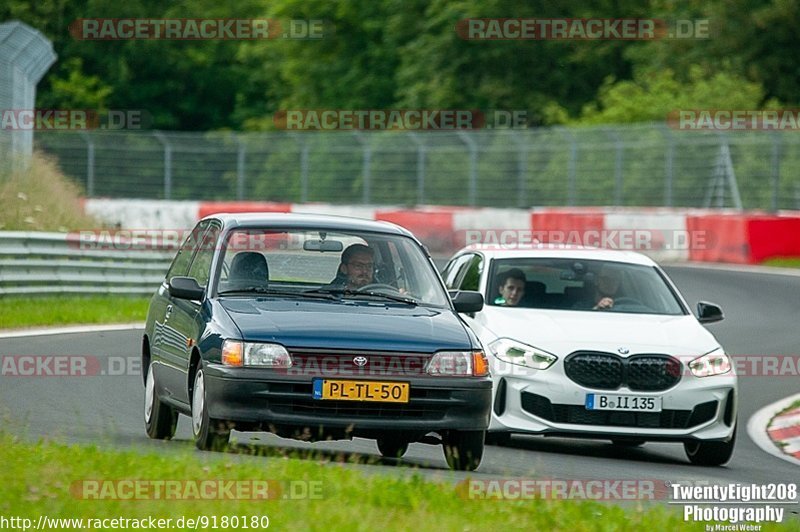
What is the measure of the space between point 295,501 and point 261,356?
2.02 meters

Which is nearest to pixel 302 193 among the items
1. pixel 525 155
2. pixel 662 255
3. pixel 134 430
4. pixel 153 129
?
pixel 525 155

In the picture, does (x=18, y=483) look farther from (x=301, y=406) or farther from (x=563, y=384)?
(x=563, y=384)

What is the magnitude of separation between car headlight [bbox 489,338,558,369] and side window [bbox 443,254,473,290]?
6.88 feet

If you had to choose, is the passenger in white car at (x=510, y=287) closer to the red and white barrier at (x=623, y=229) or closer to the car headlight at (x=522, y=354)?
the car headlight at (x=522, y=354)

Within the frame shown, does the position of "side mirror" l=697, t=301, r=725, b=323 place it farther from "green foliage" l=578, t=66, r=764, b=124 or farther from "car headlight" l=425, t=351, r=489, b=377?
"green foliage" l=578, t=66, r=764, b=124

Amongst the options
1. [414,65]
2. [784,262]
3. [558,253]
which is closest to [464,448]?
[558,253]

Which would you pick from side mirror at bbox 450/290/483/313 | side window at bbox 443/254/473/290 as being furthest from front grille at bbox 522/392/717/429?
side window at bbox 443/254/473/290

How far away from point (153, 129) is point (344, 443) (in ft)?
185

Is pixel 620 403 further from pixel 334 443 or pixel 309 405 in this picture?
pixel 309 405

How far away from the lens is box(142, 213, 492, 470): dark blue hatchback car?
9.45 metres

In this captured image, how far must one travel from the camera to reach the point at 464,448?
9828 mm

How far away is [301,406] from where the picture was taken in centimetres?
945

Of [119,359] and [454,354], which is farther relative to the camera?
[119,359]

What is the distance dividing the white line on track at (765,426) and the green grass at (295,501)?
5310 mm
